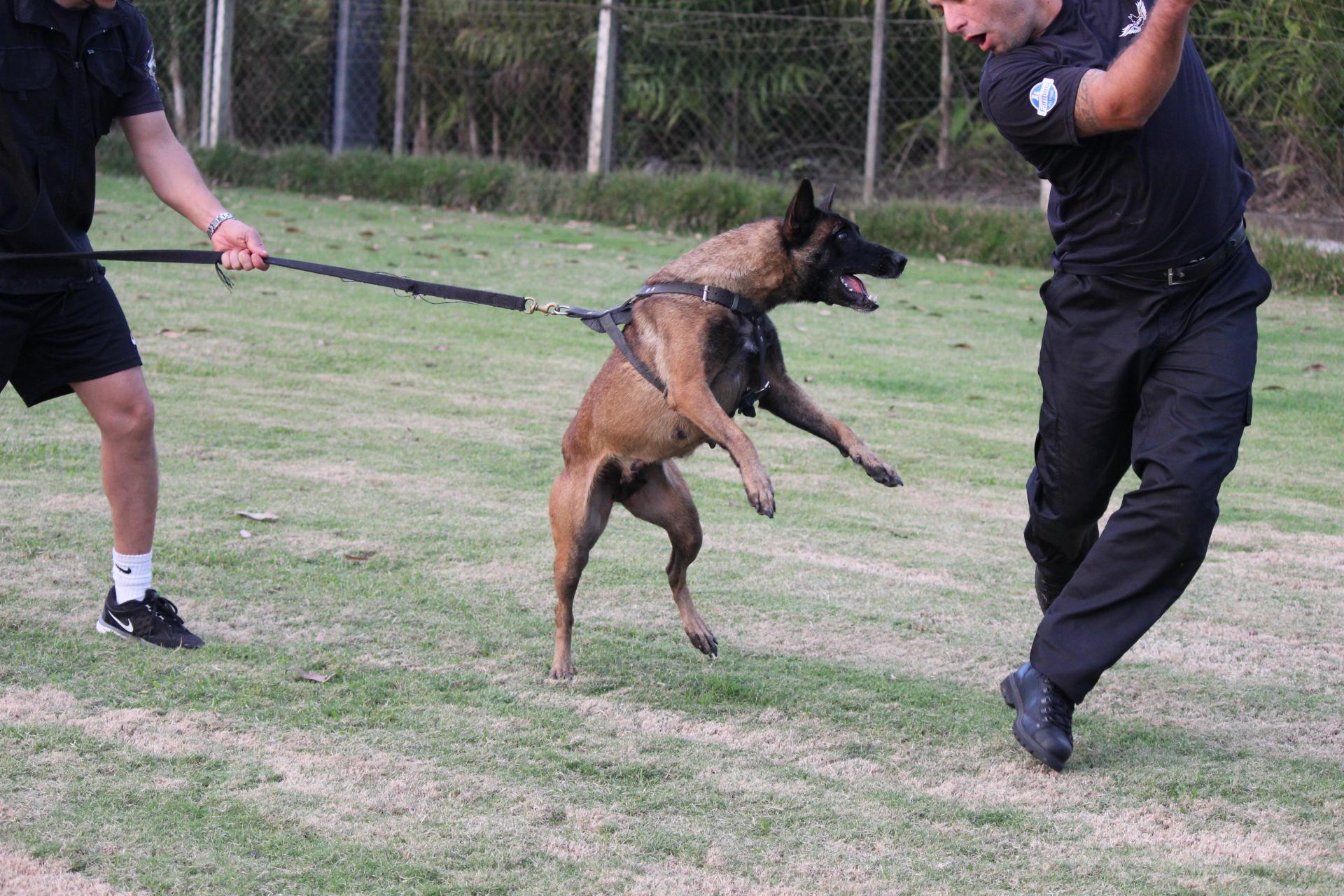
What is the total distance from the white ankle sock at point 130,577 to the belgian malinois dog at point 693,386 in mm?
1202

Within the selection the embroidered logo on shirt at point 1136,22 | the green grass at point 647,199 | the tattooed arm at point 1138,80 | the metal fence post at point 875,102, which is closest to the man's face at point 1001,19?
the embroidered logo on shirt at point 1136,22

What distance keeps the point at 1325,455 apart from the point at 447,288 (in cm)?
481

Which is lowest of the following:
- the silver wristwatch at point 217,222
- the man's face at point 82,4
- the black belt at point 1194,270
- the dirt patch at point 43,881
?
the dirt patch at point 43,881

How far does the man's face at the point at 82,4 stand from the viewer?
11.8ft

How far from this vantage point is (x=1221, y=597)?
471 cm

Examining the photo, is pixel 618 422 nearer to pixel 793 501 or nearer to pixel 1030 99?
pixel 1030 99

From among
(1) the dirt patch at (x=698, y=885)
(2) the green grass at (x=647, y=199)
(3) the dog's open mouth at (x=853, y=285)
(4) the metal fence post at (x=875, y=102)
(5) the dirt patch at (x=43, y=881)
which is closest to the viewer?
(5) the dirt patch at (x=43, y=881)

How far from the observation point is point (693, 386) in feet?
Result: 12.9

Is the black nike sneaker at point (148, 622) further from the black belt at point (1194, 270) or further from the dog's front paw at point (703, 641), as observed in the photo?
the black belt at point (1194, 270)

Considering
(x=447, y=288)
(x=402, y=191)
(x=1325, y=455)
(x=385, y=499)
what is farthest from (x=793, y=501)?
(x=402, y=191)

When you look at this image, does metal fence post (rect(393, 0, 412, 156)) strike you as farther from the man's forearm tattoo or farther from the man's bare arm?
the man's forearm tattoo

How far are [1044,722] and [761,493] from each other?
0.95 meters

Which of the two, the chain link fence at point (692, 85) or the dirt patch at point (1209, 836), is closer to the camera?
the dirt patch at point (1209, 836)

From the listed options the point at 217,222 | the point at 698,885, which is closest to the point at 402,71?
the point at 217,222
